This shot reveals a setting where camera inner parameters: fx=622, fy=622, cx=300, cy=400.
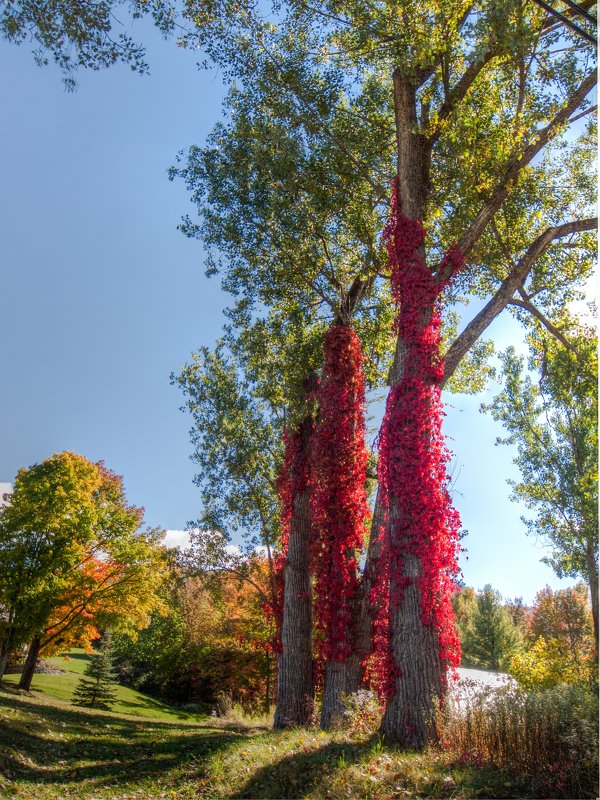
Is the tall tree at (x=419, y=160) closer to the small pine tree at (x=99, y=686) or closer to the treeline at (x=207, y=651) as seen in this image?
the treeline at (x=207, y=651)

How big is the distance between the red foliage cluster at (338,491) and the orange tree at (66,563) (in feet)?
29.3

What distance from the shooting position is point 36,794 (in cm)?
764

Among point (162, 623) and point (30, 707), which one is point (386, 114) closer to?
point (30, 707)

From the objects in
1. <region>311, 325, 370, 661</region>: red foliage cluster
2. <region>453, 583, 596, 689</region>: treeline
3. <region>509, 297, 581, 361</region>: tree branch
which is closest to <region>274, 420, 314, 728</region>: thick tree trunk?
<region>311, 325, 370, 661</region>: red foliage cluster

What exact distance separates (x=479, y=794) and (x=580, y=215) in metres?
11.5

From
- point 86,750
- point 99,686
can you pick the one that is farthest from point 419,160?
point 99,686

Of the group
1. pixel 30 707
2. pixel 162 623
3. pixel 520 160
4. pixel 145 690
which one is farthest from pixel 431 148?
pixel 145 690

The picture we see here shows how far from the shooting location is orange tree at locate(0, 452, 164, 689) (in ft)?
61.3

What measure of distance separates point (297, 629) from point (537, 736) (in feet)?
28.1

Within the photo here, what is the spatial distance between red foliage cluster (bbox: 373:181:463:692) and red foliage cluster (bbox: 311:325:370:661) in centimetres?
121

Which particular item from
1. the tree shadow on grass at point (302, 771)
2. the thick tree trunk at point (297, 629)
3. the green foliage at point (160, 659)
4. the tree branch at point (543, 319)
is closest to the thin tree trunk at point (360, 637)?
the thick tree trunk at point (297, 629)

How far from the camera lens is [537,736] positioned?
6.12 m

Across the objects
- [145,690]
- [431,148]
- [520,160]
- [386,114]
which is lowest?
[145,690]

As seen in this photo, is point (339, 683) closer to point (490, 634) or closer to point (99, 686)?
point (99, 686)
